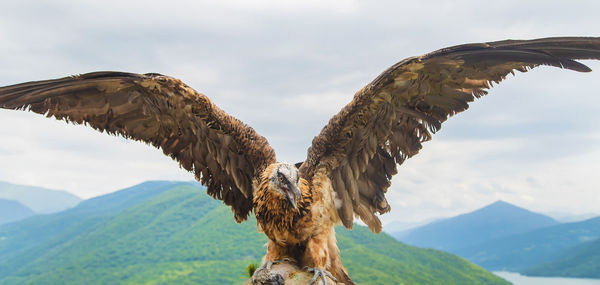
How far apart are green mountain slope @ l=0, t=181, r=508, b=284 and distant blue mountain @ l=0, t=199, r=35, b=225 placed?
109m

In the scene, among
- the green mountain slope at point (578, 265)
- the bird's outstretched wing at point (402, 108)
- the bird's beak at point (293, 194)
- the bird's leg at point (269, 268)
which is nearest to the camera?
the bird's outstretched wing at point (402, 108)

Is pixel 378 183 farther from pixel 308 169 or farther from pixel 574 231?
pixel 574 231

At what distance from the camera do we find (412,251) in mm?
56156

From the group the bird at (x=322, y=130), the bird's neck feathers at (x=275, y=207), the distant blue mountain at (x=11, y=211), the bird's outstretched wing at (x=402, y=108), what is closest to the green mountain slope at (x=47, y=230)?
the distant blue mountain at (x=11, y=211)

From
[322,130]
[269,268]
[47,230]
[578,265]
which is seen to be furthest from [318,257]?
[47,230]

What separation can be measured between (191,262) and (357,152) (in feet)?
166

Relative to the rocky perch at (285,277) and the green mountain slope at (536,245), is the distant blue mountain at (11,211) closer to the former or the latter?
the green mountain slope at (536,245)

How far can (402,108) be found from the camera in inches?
240

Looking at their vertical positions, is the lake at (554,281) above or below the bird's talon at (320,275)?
above

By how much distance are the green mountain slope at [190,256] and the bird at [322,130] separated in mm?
36297

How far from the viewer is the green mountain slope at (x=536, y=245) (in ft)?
320

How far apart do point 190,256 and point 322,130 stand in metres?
52.0

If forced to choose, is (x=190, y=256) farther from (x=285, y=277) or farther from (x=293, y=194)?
(x=293, y=194)

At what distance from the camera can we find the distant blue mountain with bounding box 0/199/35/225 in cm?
16062
